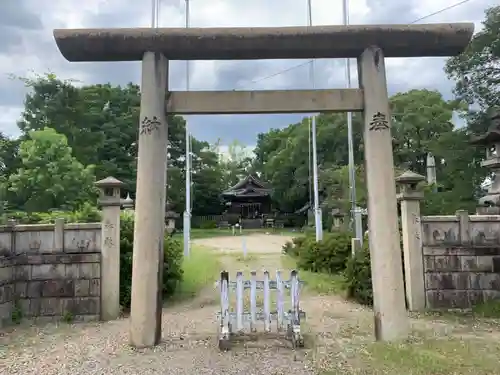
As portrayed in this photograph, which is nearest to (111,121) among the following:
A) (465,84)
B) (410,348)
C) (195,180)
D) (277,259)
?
(195,180)

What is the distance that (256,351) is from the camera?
16.3ft

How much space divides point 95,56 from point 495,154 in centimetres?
771

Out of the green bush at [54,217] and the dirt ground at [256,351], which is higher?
the green bush at [54,217]

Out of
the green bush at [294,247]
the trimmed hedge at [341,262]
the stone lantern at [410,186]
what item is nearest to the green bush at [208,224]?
the green bush at [294,247]

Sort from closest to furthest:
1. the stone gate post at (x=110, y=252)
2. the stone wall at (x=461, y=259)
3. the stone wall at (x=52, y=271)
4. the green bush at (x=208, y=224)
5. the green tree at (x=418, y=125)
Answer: the stone wall at (x=52, y=271) < the stone gate post at (x=110, y=252) < the stone wall at (x=461, y=259) < the green tree at (x=418, y=125) < the green bush at (x=208, y=224)

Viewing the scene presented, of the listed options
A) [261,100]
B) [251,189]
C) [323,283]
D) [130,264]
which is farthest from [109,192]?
[251,189]

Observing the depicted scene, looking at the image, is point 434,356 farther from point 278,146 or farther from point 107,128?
point 278,146

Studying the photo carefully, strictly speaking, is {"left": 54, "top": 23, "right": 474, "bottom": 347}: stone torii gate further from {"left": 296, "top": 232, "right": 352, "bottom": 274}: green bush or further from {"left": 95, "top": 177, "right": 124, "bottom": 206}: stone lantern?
{"left": 296, "top": 232, "right": 352, "bottom": 274}: green bush

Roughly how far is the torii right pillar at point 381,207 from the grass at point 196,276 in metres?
4.96

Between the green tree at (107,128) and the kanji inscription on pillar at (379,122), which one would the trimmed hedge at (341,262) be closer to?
the kanji inscription on pillar at (379,122)

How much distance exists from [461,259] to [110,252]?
20.8 ft

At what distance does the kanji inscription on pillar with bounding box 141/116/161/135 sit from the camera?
524cm

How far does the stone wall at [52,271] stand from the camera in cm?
691

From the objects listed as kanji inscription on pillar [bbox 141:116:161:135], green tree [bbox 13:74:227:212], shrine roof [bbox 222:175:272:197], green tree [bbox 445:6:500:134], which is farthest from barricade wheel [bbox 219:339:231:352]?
shrine roof [bbox 222:175:272:197]
